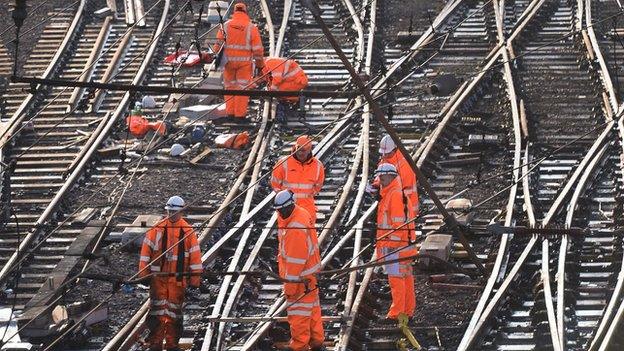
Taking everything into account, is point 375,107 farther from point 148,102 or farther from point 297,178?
point 148,102

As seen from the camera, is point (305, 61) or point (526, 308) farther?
point (305, 61)

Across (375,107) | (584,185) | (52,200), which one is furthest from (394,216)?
(52,200)

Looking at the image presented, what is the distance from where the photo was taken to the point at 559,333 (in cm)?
1662

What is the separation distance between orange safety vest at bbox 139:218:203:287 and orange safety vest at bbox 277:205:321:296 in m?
0.86

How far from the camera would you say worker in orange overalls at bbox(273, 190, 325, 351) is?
16625mm

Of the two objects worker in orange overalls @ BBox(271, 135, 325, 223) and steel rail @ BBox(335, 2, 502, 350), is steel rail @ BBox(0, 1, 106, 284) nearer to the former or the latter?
worker in orange overalls @ BBox(271, 135, 325, 223)

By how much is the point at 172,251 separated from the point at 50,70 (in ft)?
33.0

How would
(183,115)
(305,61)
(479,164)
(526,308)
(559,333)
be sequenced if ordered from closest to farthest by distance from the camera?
1. (559,333)
2. (526,308)
3. (479,164)
4. (183,115)
5. (305,61)

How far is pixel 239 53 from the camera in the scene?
24.3 metres

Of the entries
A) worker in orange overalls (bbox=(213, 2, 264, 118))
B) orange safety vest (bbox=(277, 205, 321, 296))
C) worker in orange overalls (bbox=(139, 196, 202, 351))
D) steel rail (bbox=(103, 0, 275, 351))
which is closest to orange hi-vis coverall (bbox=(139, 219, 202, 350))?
worker in orange overalls (bbox=(139, 196, 202, 351))

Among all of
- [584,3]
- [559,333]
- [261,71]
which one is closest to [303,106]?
[261,71]

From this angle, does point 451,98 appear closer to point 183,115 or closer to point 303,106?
point 303,106

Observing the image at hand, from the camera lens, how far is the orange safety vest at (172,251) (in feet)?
55.5

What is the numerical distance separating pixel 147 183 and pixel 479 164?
4241 millimetres
